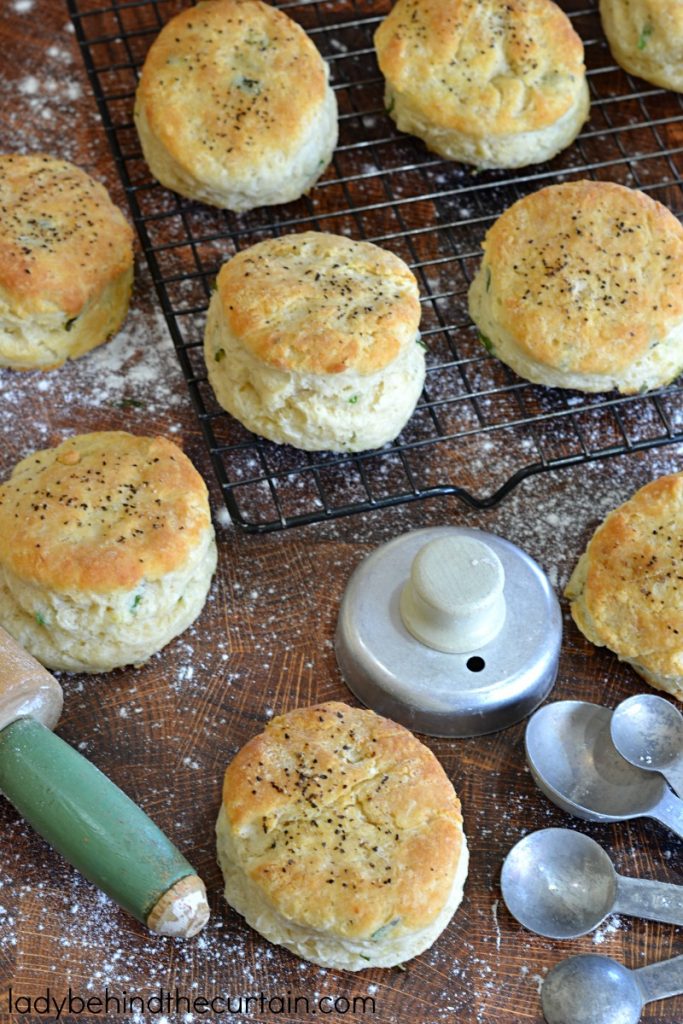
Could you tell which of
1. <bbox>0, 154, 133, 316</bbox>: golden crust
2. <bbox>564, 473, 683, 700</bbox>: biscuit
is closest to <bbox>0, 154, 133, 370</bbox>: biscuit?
<bbox>0, 154, 133, 316</bbox>: golden crust

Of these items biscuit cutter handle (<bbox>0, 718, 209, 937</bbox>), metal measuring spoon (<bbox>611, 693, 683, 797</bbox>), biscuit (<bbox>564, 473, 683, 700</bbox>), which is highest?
biscuit cutter handle (<bbox>0, 718, 209, 937</bbox>)

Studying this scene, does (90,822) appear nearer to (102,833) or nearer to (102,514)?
(102,833)

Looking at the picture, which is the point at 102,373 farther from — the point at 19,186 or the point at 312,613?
the point at 312,613

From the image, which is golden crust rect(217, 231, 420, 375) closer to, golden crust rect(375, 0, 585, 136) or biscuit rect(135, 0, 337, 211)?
biscuit rect(135, 0, 337, 211)

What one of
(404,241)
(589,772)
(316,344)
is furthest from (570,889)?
(404,241)

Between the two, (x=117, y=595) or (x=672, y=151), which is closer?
(x=117, y=595)

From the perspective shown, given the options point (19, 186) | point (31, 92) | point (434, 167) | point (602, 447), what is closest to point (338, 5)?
point (434, 167)
